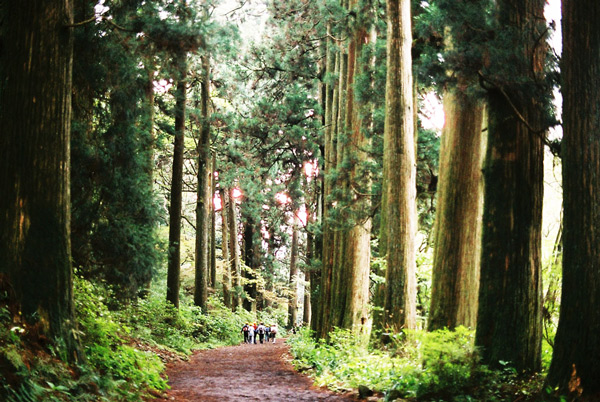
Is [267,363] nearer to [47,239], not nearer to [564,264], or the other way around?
[47,239]

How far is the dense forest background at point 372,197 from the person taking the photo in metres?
5.57

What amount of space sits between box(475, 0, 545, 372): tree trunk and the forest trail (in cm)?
240

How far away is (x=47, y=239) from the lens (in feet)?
20.7

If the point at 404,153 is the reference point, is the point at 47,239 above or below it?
below

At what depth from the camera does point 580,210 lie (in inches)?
212

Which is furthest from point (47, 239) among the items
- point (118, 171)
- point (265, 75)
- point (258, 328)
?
point (258, 328)

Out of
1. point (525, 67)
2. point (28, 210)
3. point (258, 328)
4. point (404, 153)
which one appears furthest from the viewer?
point (258, 328)

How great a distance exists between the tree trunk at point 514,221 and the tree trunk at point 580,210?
1226 mm

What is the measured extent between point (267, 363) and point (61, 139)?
10.3 m

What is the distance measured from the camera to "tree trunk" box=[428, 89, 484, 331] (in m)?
9.54

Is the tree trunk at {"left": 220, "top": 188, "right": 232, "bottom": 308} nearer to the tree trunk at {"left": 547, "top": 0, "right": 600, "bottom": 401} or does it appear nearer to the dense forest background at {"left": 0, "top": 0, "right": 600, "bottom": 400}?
the dense forest background at {"left": 0, "top": 0, "right": 600, "bottom": 400}

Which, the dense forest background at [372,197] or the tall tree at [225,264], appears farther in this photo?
the tall tree at [225,264]

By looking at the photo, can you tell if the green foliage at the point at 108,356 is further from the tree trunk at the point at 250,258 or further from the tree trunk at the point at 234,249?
the tree trunk at the point at 250,258

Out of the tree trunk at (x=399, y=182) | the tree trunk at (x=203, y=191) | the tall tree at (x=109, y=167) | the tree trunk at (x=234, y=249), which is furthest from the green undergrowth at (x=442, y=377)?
the tree trunk at (x=234, y=249)
